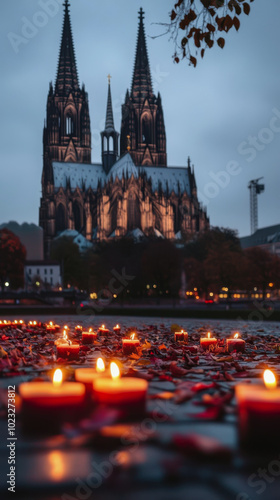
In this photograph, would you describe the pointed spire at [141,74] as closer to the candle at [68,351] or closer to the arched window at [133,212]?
the arched window at [133,212]

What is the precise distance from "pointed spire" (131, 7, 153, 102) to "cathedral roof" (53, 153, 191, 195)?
53.0ft

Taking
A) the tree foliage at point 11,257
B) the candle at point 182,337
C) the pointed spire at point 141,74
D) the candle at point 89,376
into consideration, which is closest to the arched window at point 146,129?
the pointed spire at point 141,74

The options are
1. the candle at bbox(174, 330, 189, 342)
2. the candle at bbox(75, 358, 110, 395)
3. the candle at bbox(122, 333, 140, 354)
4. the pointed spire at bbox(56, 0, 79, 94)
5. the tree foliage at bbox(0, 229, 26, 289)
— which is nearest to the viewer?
the candle at bbox(75, 358, 110, 395)

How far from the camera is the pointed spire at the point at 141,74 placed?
427ft

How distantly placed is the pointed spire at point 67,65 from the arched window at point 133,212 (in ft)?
110

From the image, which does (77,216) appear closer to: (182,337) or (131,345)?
(182,337)

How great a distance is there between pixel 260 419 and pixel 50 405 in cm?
104

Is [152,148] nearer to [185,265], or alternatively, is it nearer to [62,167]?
[62,167]

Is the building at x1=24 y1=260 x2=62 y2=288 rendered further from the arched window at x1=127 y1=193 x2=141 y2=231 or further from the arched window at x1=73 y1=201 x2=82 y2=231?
the arched window at x1=127 y1=193 x2=141 y2=231

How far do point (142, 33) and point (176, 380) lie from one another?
5504 inches

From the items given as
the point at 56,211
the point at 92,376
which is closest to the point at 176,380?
the point at 92,376

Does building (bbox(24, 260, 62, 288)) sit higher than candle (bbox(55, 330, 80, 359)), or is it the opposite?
building (bbox(24, 260, 62, 288))

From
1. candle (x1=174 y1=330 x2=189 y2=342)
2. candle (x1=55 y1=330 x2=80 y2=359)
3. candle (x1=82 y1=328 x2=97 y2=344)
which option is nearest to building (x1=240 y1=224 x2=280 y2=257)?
candle (x1=174 y1=330 x2=189 y2=342)

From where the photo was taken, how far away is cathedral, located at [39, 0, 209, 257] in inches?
4550
